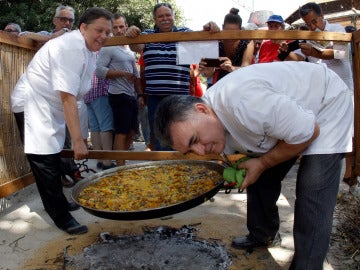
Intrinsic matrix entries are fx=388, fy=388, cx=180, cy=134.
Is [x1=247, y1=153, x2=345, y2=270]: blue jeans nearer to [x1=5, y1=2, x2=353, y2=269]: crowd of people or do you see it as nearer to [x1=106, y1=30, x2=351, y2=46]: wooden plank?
[x1=5, y1=2, x2=353, y2=269]: crowd of people

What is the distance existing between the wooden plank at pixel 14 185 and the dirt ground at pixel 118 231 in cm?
25

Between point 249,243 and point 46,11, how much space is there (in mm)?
14392

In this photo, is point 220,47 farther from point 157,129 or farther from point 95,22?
point 157,129

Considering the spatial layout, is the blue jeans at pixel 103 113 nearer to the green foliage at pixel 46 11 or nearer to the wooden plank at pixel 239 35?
the wooden plank at pixel 239 35

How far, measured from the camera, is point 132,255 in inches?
114

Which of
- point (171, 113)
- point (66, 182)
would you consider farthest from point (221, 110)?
point (66, 182)

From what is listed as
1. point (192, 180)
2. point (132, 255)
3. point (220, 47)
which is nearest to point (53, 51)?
point (192, 180)

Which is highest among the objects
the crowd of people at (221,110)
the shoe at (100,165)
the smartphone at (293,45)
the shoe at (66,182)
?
the smartphone at (293,45)

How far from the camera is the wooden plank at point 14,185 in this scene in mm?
3775

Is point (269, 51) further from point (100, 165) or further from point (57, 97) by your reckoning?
point (100, 165)

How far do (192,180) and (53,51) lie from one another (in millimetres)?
1485

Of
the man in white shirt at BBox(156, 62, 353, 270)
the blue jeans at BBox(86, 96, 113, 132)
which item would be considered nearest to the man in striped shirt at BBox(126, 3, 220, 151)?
the blue jeans at BBox(86, 96, 113, 132)

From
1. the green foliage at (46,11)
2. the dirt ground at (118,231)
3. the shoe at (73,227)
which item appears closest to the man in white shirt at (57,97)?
the shoe at (73,227)

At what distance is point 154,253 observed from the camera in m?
2.91
